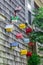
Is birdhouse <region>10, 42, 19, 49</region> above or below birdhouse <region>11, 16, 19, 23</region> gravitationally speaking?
below

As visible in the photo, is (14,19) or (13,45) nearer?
(13,45)

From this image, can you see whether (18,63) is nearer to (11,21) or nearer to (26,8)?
(11,21)

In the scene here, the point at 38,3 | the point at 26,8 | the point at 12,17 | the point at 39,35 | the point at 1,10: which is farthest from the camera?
the point at 38,3

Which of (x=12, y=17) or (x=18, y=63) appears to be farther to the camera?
(x=18, y=63)

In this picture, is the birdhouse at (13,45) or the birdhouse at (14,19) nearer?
the birdhouse at (13,45)

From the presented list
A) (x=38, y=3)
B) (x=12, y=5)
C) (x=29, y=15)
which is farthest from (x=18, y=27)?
(x=38, y=3)

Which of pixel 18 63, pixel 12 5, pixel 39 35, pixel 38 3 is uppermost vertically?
pixel 38 3

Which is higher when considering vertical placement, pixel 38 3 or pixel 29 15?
pixel 38 3

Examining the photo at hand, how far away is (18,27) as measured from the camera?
16438 millimetres

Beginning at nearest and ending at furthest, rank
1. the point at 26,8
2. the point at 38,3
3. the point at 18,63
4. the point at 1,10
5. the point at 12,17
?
the point at 1,10, the point at 12,17, the point at 18,63, the point at 26,8, the point at 38,3

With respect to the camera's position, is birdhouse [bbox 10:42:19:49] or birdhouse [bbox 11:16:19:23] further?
birdhouse [bbox 11:16:19:23]

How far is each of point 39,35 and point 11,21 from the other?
3.35m

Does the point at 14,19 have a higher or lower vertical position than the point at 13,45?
higher

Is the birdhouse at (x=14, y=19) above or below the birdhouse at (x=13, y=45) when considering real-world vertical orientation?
above
